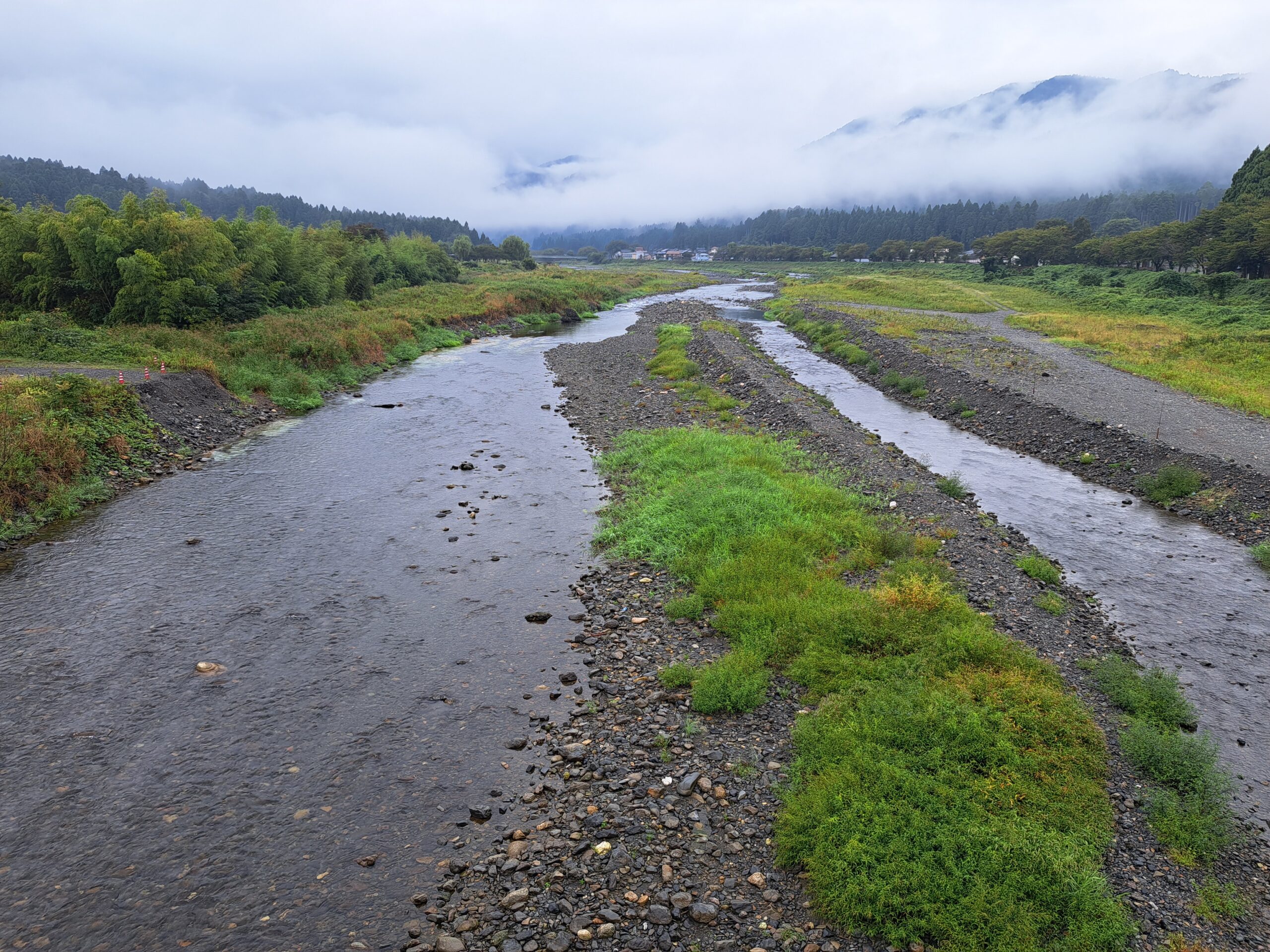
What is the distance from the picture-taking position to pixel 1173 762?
30.4ft

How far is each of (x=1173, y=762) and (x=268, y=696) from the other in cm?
1384

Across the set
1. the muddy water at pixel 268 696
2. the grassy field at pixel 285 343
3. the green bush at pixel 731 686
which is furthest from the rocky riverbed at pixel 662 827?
the grassy field at pixel 285 343

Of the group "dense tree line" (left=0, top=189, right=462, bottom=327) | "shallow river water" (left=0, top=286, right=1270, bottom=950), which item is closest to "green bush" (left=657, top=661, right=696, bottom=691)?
"shallow river water" (left=0, top=286, right=1270, bottom=950)

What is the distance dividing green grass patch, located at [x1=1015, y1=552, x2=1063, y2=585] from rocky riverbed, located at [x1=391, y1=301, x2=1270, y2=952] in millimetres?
345

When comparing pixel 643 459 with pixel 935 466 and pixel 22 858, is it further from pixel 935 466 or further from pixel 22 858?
pixel 22 858

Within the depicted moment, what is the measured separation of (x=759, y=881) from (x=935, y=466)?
1981cm

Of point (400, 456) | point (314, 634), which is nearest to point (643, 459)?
point (400, 456)

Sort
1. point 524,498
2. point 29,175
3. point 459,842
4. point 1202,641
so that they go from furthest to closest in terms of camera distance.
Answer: point 29,175 < point 524,498 < point 1202,641 < point 459,842

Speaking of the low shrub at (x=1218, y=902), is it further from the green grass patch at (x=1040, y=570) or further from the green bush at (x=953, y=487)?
the green bush at (x=953, y=487)

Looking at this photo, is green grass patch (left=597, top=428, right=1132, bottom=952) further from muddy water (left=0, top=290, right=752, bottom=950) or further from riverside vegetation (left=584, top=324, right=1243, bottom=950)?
muddy water (left=0, top=290, right=752, bottom=950)

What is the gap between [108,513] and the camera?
1834 cm

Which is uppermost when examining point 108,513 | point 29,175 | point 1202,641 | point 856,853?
point 29,175

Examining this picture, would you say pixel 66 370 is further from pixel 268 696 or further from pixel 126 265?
pixel 268 696

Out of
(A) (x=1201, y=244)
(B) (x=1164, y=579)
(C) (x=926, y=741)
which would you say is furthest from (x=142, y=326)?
(A) (x=1201, y=244)
